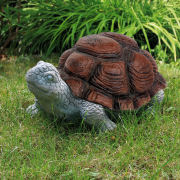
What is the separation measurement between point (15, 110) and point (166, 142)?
1439mm

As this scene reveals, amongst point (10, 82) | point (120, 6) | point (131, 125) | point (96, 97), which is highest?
point (120, 6)

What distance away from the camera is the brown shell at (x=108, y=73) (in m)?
2.23

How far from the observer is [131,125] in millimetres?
2273

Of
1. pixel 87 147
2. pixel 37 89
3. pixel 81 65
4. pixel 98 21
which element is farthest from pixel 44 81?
pixel 98 21

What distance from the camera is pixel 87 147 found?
6.84 ft

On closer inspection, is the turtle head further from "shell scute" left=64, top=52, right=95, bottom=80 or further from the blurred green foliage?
the blurred green foliage

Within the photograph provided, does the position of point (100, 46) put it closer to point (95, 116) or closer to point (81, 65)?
point (81, 65)

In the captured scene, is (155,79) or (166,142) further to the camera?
(155,79)

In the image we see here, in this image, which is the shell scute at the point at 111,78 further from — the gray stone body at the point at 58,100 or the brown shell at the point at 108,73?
the gray stone body at the point at 58,100

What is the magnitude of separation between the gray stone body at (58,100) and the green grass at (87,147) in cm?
11

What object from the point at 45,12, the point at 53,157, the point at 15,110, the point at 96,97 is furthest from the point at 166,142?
the point at 45,12

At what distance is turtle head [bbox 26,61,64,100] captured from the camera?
2.05 meters

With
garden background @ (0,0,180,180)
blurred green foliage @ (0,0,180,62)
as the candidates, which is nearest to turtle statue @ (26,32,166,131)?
garden background @ (0,0,180,180)

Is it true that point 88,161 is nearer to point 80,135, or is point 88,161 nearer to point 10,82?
point 80,135
